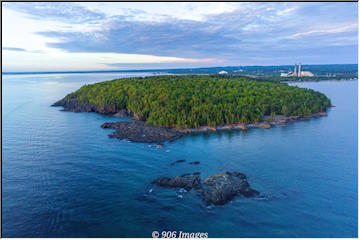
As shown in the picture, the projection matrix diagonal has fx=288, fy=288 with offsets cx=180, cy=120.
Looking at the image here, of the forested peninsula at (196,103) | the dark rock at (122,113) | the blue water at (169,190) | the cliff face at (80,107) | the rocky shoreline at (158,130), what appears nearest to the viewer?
the blue water at (169,190)

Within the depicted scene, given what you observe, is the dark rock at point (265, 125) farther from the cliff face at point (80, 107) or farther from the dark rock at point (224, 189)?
the cliff face at point (80, 107)

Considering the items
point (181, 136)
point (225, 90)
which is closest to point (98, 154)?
point (181, 136)

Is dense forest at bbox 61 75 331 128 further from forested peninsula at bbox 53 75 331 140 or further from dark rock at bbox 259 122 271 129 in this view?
dark rock at bbox 259 122 271 129

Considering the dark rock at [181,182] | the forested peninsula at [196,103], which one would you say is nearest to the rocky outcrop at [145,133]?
the forested peninsula at [196,103]

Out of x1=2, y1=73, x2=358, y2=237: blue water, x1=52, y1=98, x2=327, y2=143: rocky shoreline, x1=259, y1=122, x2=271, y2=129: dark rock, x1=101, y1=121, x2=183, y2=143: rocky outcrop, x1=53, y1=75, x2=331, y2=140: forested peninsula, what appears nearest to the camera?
x1=2, y1=73, x2=358, y2=237: blue water

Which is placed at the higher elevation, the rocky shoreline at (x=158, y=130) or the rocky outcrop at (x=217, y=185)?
the rocky shoreline at (x=158, y=130)

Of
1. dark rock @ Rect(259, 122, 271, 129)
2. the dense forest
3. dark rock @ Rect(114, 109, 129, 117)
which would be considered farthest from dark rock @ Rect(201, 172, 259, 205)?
dark rock @ Rect(114, 109, 129, 117)

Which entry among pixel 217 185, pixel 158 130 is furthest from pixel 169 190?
pixel 158 130
